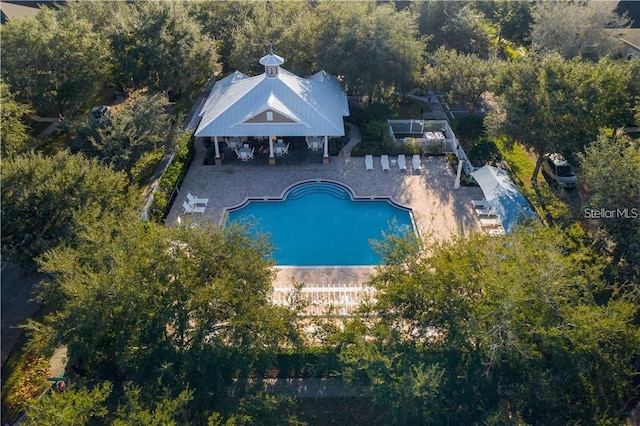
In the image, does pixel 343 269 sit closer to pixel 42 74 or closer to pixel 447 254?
pixel 447 254

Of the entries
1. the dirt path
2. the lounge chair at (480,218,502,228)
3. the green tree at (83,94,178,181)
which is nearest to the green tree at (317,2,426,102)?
the green tree at (83,94,178,181)

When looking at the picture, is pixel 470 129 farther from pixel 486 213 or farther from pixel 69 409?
pixel 69 409

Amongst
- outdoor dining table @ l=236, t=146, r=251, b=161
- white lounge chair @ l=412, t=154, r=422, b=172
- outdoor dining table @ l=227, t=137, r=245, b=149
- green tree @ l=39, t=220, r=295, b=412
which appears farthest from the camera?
outdoor dining table @ l=227, t=137, r=245, b=149

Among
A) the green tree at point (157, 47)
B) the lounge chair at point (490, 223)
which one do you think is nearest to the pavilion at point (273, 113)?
the green tree at point (157, 47)

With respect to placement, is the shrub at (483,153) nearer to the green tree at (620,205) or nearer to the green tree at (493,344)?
the green tree at (620,205)

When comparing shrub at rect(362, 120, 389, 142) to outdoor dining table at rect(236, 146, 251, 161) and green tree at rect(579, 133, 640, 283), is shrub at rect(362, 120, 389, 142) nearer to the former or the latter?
outdoor dining table at rect(236, 146, 251, 161)

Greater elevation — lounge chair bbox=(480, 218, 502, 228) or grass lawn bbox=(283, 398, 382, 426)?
lounge chair bbox=(480, 218, 502, 228)

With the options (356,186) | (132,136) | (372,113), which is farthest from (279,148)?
(132,136)
